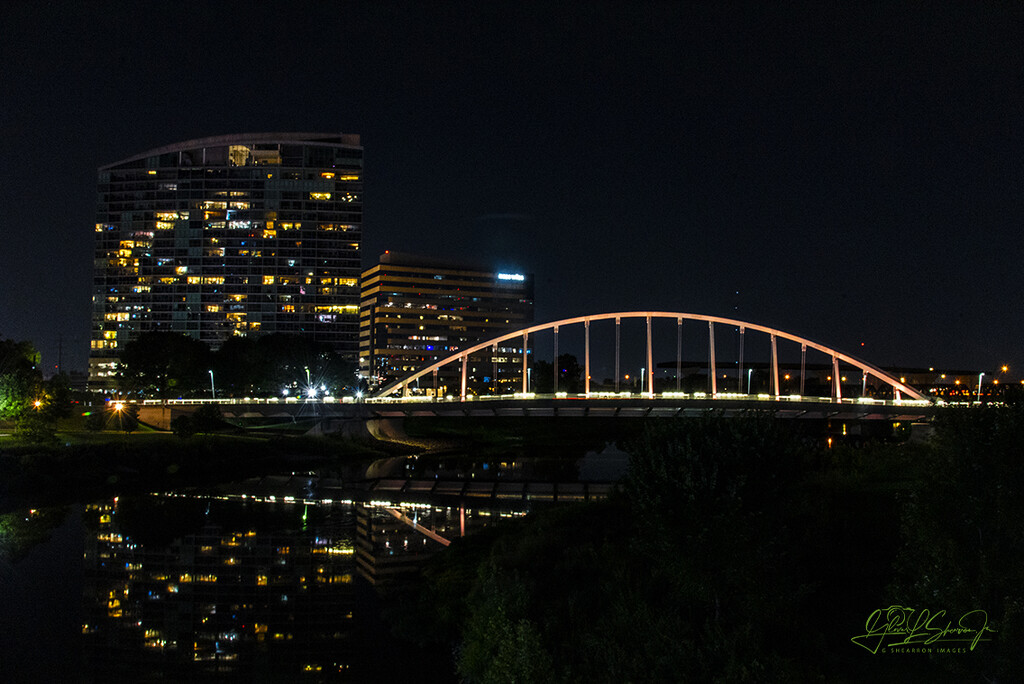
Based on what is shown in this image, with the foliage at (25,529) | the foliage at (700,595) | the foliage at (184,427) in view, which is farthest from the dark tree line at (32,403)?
the foliage at (700,595)

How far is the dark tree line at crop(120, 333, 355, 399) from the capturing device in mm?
102125

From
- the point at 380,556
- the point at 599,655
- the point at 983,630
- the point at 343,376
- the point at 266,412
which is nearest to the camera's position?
the point at 983,630

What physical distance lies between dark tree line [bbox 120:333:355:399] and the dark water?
215 feet

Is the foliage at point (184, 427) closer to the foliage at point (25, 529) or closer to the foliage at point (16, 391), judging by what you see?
the foliage at point (16, 391)

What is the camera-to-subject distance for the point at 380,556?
2873cm

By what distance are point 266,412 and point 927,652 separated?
74.9 metres

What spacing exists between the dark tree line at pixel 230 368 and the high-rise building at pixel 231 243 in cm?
4535

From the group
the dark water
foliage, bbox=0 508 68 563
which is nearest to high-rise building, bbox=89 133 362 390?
foliage, bbox=0 508 68 563

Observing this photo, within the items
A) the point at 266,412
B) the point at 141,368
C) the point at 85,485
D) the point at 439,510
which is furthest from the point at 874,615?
the point at 141,368

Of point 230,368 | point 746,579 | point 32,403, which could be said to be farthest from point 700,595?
point 230,368

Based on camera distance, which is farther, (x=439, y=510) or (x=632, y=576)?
(x=439, y=510)

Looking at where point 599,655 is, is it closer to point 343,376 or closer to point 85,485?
point 85,485

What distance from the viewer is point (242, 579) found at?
25891 mm

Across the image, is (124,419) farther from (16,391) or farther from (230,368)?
(230,368)
